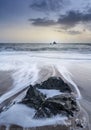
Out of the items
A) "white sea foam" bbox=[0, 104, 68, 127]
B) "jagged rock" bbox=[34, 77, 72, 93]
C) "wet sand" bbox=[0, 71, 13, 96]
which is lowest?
"wet sand" bbox=[0, 71, 13, 96]

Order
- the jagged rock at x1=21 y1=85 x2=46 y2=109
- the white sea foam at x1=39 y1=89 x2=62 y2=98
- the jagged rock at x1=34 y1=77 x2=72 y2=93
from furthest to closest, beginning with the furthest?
the jagged rock at x1=34 y1=77 x2=72 y2=93, the white sea foam at x1=39 y1=89 x2=62 y2=98, the jagged rock at x1=21 y1=85 x2=46 y2=109

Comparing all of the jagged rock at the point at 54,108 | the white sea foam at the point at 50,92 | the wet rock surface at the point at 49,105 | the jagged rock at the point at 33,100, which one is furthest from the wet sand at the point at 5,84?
the jagged rock at the point at 54,108

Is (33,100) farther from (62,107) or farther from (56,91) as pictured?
(56,91)

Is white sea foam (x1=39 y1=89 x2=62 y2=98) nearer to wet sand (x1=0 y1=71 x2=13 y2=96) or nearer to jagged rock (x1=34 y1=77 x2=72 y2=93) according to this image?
jagged rock (x1=34 y1=77 x2=72 y2=93)

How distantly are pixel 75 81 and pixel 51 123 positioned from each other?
14.4 feet

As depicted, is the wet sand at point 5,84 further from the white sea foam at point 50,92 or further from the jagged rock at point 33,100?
the jagged rock at point 33,100

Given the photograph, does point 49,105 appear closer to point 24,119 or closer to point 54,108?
point 54,108

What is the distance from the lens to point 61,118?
4.49 meters

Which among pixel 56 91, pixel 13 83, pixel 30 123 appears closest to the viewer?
pixel 30 123

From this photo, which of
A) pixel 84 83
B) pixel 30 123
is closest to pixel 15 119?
pixel 30 123

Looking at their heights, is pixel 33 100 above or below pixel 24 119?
above

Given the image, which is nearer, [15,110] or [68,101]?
[15,110]

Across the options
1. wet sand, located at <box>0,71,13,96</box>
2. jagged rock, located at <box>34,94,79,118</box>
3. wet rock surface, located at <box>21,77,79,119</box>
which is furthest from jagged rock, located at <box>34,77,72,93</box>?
jagged rock, located at <box>34,94,79,118</box>

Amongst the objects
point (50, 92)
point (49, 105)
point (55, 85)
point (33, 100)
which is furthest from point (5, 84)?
point (49, 105)
